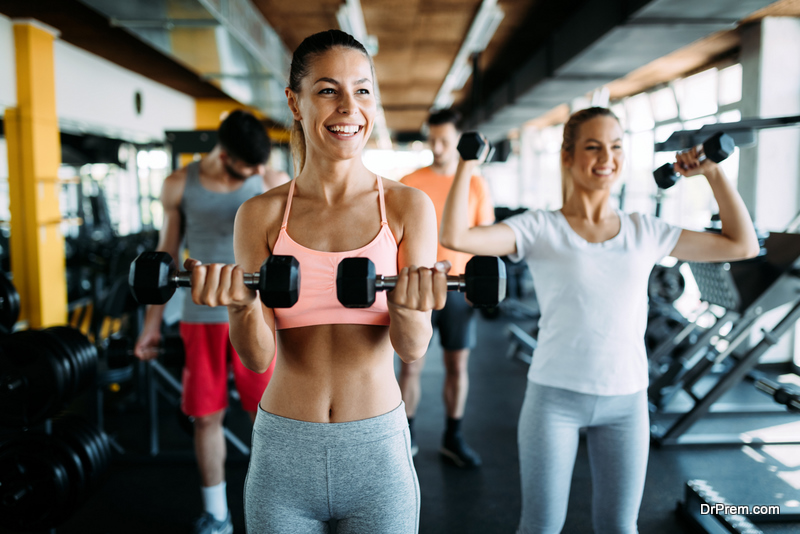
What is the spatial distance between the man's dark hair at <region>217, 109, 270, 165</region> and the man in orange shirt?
35.7 inches

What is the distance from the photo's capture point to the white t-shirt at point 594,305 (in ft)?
4.42

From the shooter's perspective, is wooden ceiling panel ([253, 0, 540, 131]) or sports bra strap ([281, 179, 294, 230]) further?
wooden ceiling panel ([253, 0, 540, 131])

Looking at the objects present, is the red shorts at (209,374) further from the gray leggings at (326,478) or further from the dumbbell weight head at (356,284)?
the dumbbell weight head at (356,284)

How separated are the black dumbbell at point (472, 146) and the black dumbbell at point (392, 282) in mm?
587

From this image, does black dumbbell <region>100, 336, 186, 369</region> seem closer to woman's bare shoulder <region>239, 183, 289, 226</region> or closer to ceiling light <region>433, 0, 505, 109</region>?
woman's bare shoulder <region>239, 183, 289, 226</region>

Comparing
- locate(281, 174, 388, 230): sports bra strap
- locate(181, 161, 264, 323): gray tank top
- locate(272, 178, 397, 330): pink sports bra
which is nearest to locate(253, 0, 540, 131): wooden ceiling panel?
locate(181, 161, 264, 323): gray tank top

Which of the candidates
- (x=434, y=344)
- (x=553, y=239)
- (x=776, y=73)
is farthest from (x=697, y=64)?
(x=553, y=239)

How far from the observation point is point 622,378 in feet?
4.40

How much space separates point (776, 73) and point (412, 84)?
525cm

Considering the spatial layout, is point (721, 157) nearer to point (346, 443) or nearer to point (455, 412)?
point (346, 443)

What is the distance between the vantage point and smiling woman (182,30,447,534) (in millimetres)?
945

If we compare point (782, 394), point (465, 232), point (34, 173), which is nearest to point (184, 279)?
point (465, 232)

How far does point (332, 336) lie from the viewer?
38.4 inches

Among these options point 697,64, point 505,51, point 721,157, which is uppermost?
point 505,51
